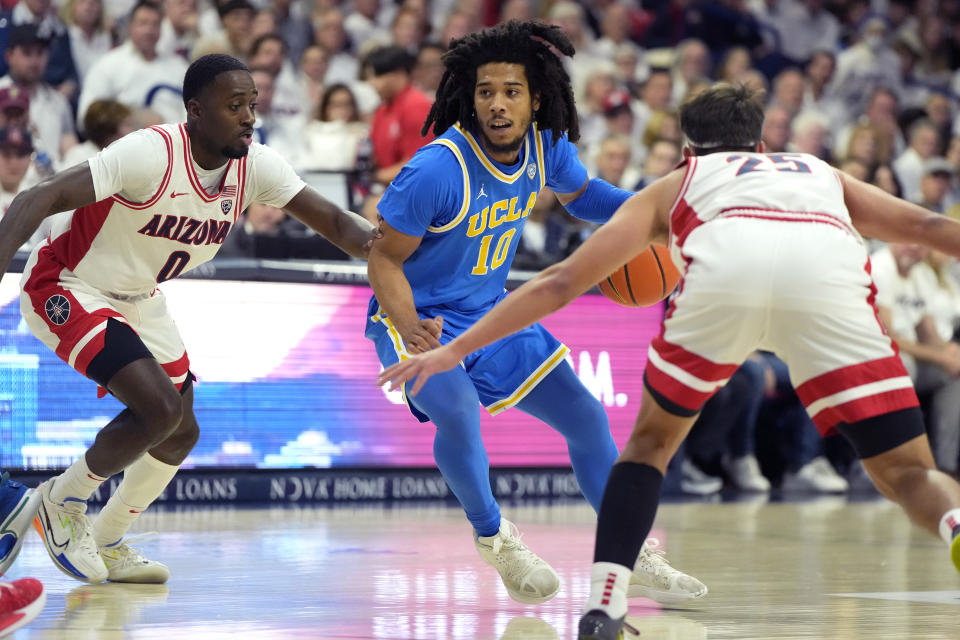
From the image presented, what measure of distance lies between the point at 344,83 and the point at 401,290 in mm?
5608

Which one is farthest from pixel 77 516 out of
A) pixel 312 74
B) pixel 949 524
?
pixel 312 74

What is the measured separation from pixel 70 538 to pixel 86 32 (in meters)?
5.89

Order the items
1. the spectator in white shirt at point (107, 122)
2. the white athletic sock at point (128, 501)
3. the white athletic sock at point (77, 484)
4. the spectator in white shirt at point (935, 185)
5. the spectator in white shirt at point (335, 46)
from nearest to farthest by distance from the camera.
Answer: the white athletic sock at point (77, 484), the white athletic sock at point (128, 501), the spectator in white shirt at point (107, 122), the spectator in white shirt at point (335, 46), the spectator in white shirt at point (935, 185)

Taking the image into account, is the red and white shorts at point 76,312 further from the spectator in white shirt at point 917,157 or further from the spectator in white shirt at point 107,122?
the spectator in white shirt at point 917,157

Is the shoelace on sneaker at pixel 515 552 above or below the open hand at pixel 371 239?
below

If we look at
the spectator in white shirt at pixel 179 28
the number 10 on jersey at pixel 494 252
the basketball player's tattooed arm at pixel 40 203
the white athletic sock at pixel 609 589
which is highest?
the spectator in white shirt at pixel 179 28

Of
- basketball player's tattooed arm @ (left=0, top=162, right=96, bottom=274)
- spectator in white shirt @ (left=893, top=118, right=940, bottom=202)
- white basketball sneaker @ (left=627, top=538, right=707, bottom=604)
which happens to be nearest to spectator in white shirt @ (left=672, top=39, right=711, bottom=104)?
spectator in white shirt @ (left=893, top=118, right=940, bottom=202)

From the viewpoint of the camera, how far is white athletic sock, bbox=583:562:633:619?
11.3ft

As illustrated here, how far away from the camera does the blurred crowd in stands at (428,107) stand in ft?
30.3

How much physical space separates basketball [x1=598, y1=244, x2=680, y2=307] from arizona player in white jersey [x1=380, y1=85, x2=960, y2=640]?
49.5 inches

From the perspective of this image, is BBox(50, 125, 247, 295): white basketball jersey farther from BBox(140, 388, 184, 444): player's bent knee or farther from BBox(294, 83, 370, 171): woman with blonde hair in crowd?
BBox(294, 83, 370, 171): woman with blonde hair in crowd

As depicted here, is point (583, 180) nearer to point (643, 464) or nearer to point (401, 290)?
point (401, 290)

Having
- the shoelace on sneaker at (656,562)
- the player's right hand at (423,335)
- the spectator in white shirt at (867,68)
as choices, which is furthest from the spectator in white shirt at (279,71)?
the shoelace on sneaker at (656,562)

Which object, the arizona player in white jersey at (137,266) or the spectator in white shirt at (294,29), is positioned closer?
the arizona player in white jersey at (137,266)
